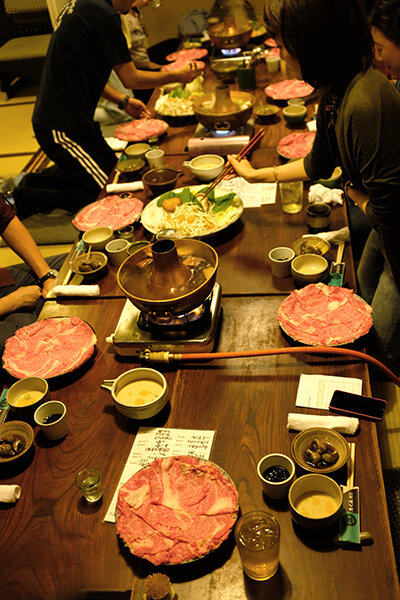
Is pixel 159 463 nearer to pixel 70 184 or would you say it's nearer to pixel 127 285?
pixel 127 285

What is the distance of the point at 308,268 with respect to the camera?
227cm

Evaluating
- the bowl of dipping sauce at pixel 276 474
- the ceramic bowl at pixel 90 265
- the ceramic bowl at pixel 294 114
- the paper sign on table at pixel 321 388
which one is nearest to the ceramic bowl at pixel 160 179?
the ceramic bowl at pixel 90 265

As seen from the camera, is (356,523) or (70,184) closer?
(356,523)

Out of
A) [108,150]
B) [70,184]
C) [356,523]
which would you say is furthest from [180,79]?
[356,523]

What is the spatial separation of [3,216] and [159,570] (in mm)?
2181

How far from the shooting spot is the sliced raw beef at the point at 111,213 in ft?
9.34

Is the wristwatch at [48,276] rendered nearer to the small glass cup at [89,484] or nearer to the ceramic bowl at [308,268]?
the ceramic bowl at [308,268]

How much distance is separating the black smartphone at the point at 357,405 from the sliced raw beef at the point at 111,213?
5.13 feet

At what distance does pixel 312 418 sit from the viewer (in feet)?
5.31

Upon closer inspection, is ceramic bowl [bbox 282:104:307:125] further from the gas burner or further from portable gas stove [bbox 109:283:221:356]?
portable gas stove [bbox 109:283:221:356]

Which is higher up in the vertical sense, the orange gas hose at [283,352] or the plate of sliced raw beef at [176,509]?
the orange gas hose at [283,352]

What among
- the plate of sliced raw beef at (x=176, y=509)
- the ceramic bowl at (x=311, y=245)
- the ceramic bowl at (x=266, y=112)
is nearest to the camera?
the plate of sliced raw beef at (x=176, y=509)

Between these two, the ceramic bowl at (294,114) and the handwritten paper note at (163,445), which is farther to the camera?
the ceramic bowl at (294,114)

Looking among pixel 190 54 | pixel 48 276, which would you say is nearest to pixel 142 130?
pixel 48 276
